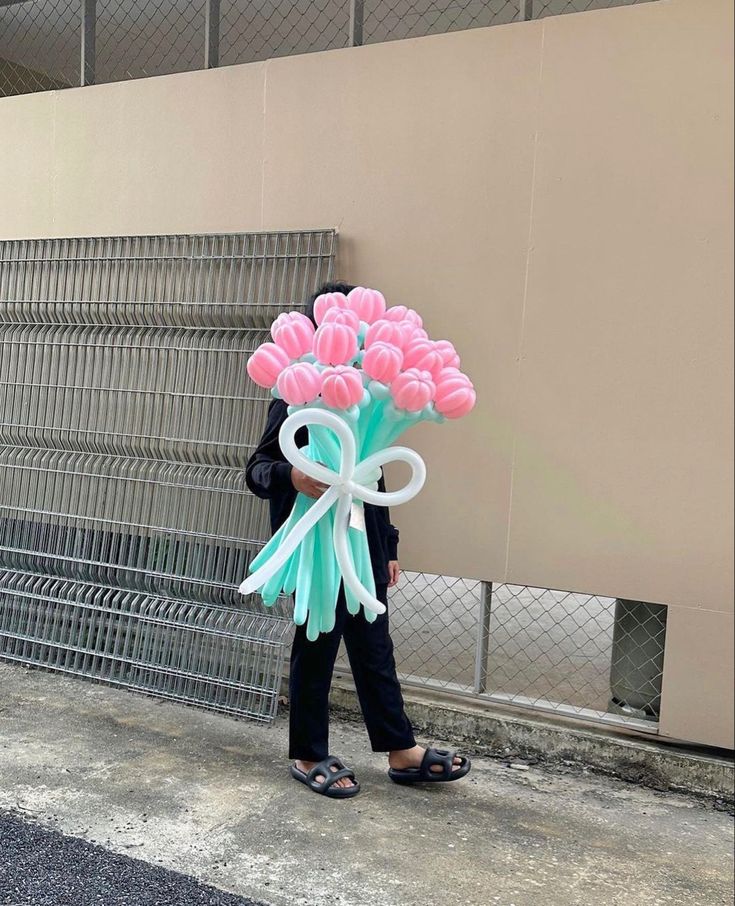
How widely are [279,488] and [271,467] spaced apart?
52 millimetres

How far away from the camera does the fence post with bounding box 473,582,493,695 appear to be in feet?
9.09

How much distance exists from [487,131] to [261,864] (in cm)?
205

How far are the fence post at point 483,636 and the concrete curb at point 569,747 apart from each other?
0.26 ft

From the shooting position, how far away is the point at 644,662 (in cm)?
258

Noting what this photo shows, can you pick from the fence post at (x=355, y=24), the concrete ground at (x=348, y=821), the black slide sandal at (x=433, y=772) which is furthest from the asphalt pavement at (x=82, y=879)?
the fence post at (x=355, y=24)

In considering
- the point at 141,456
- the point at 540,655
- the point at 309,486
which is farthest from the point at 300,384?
the point at 540,655

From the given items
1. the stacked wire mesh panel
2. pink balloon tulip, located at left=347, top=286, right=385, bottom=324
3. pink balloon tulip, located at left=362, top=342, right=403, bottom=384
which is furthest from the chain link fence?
pink balloon tulip, located at left=362, top=342, right=403, bottom=384

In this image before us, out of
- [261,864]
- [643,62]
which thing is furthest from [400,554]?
[643,62]

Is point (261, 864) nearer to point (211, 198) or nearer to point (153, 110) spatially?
point (211, 198)

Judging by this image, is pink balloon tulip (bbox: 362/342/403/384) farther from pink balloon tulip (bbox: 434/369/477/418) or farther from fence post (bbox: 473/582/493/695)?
fence post (bbox: 473/582/493/695)

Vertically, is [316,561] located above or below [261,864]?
above

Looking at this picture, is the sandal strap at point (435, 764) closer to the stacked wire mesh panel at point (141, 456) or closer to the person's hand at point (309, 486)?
the stacked wire mesh panel at point (141, 456)

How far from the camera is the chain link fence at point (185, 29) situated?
322cm

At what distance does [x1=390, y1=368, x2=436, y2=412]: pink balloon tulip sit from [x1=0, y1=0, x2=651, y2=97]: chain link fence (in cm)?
237
